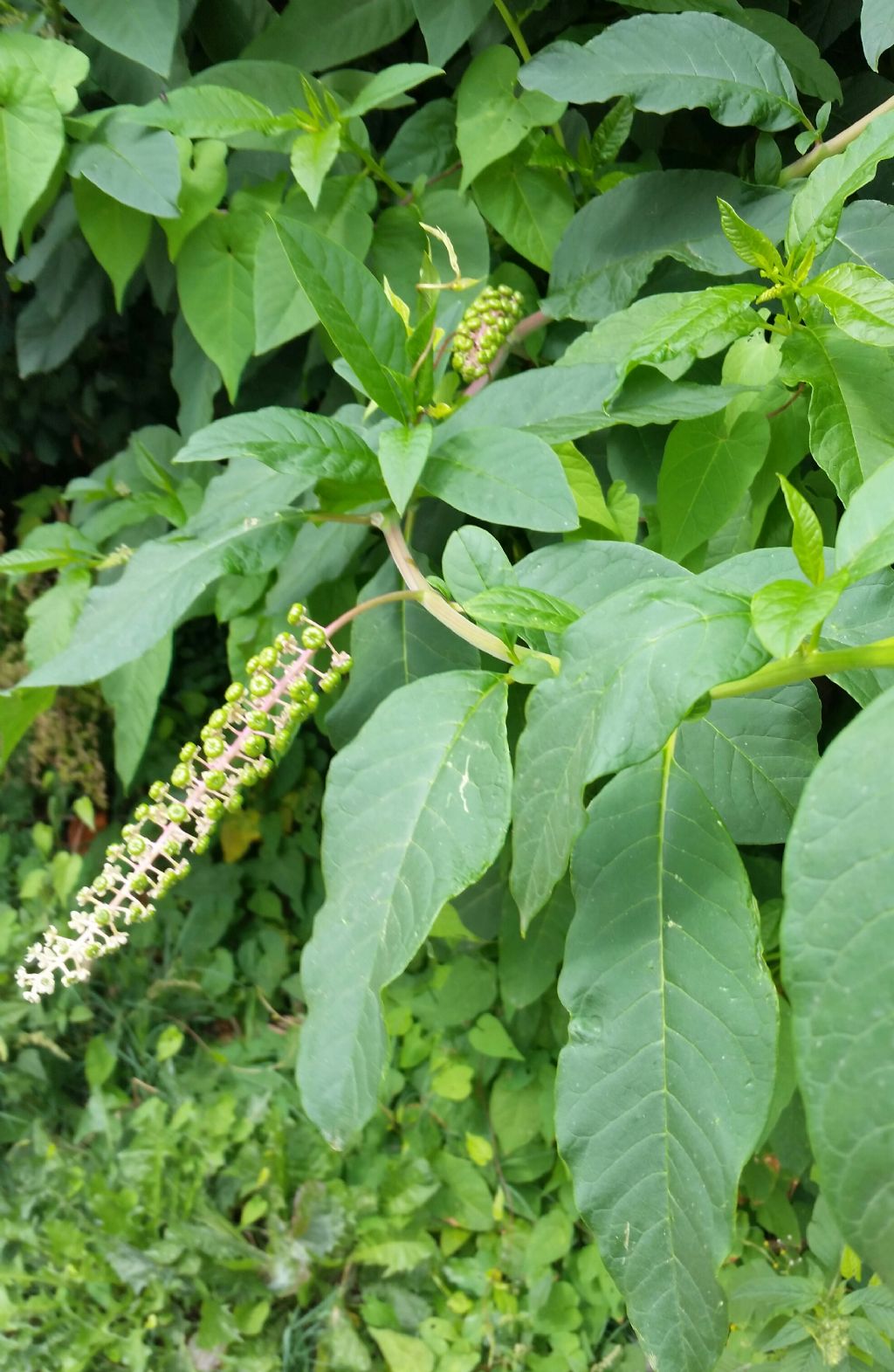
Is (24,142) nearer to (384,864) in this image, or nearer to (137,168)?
(137,168)

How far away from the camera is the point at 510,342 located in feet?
3.01

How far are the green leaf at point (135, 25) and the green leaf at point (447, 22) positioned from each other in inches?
9.4

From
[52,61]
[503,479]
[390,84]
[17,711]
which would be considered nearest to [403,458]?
A: [503,479]

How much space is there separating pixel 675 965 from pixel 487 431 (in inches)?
16.3

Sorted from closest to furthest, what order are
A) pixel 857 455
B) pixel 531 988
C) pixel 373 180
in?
1. pixel 857 455
2. pixel 373 180
3. pixel 531 988

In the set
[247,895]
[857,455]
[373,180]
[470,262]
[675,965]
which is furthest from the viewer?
[247,895]

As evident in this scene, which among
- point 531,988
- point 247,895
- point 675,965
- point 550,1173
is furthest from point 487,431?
point 247,895

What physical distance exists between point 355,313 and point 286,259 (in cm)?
27

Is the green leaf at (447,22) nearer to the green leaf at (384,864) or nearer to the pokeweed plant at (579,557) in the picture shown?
the pokeweed plant at (579,557)

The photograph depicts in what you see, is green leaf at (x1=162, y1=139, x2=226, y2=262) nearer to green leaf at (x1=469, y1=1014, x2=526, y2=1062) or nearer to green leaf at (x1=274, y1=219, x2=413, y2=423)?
green leaf at (x1=274, y1=219, x2=413, y2=423)

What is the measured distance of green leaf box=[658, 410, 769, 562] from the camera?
0.71m

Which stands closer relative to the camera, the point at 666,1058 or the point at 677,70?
the point at 666,1058

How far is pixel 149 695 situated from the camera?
1.05 metres

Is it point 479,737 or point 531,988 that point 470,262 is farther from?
point 531,988
